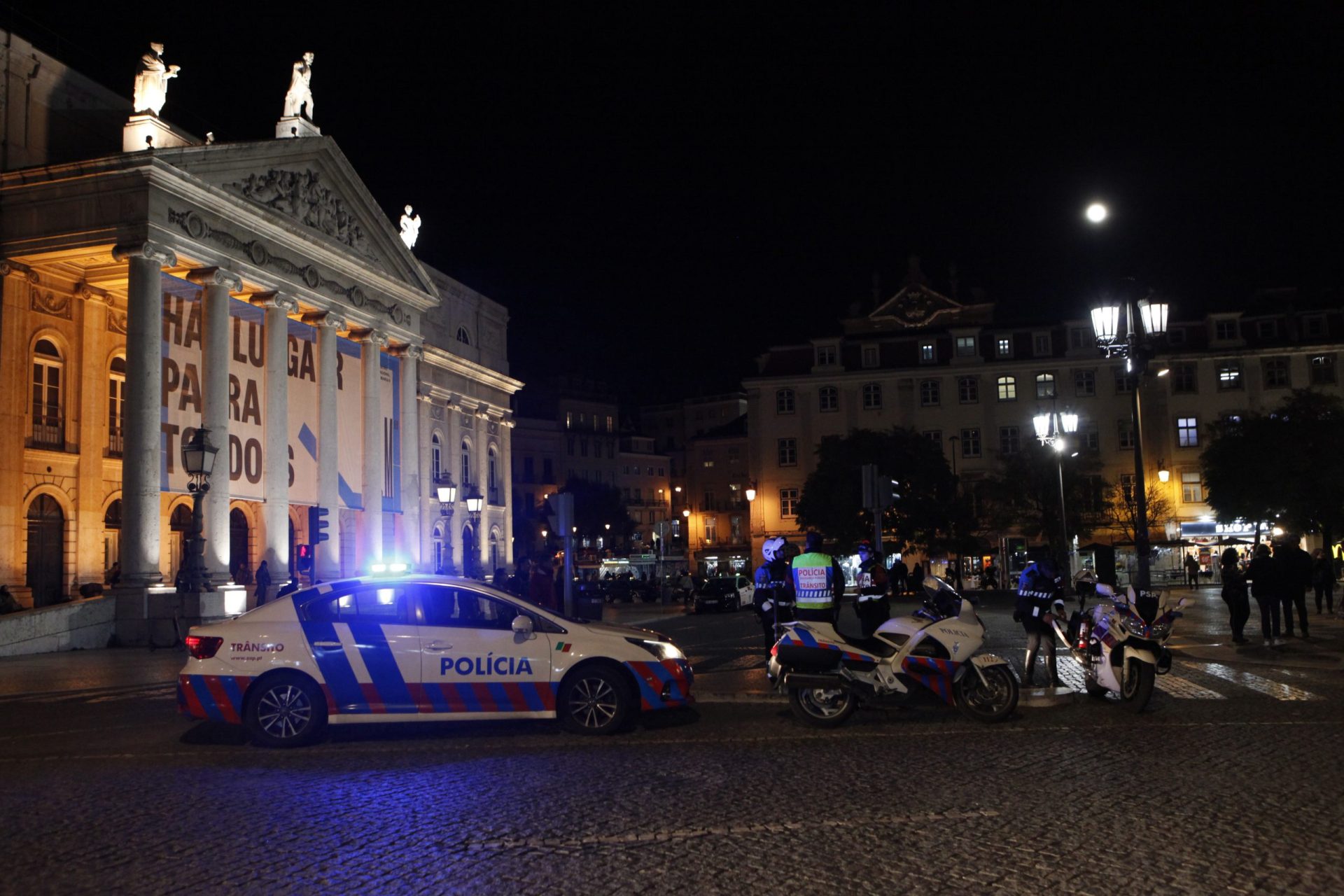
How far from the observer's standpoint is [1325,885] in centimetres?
529

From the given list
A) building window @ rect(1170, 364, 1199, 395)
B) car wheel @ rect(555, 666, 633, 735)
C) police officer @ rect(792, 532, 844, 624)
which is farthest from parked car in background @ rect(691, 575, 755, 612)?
building window @ rect(1170, 364, 1199, 395)

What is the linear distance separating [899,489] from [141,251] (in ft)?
118

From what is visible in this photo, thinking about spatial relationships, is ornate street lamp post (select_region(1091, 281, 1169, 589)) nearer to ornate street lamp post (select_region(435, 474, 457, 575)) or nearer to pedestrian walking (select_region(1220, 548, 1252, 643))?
pedestrian walking (select_region(1220, 548, 1252, 643))

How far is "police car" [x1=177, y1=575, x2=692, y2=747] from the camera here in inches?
399

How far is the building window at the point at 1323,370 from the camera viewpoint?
5997 centimetres

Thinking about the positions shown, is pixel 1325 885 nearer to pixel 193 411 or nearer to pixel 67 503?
pixel 193 411

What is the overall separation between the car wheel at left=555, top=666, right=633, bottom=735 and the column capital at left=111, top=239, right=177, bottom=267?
22481mm

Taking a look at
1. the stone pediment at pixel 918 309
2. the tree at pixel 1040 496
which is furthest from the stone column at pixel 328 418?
the stone pediment at pixel 918 309

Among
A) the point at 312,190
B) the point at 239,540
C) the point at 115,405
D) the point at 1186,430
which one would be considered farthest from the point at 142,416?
the point at 1186,430

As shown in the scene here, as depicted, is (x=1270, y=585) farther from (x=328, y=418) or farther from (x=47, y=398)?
(x=47, y=398)

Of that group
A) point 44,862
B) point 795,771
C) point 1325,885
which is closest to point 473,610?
point 795,771

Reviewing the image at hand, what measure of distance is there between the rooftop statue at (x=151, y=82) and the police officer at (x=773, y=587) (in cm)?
2399

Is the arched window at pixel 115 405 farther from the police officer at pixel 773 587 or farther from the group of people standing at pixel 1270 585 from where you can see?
the group of people standing at pixel 1270 585

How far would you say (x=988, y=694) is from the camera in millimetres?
10656
